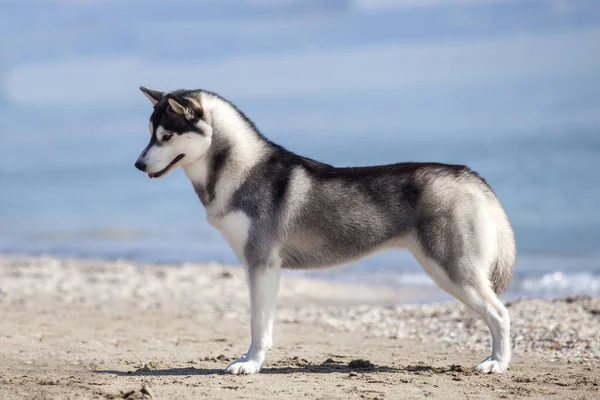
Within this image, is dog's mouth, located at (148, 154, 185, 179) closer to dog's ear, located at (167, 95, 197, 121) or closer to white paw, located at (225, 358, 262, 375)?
dog's ear, located at (167, 95, 197, 121)

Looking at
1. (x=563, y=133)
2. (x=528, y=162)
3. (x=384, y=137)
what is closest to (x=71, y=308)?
(x=528, y=162)

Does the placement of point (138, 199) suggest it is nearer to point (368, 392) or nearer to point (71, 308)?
point (71, 308)

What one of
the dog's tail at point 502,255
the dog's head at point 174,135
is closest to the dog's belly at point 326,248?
the dog's tail at point 502,255

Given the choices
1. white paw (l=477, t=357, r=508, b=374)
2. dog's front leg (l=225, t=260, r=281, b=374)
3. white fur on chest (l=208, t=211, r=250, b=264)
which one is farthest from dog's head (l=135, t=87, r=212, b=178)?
white paw (l=477, t=357, r=508, b=374)

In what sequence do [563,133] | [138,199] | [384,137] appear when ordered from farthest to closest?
[384,137]
[563,133]
[138,199]

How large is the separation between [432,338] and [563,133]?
3566 cm

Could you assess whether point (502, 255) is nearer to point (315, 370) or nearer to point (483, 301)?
point (483, 301)

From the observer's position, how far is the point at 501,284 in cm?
788

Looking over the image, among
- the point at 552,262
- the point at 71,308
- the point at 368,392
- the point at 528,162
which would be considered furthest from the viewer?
the point at 528,162

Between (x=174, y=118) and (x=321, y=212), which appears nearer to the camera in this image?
(x=174, y=118)

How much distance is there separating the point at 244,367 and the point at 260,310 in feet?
1.52

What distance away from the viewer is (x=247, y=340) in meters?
10.0

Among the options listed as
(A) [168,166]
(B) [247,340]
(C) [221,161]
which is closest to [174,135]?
Result: (A) [168,166]

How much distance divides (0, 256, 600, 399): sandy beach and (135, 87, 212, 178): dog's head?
165 cm
